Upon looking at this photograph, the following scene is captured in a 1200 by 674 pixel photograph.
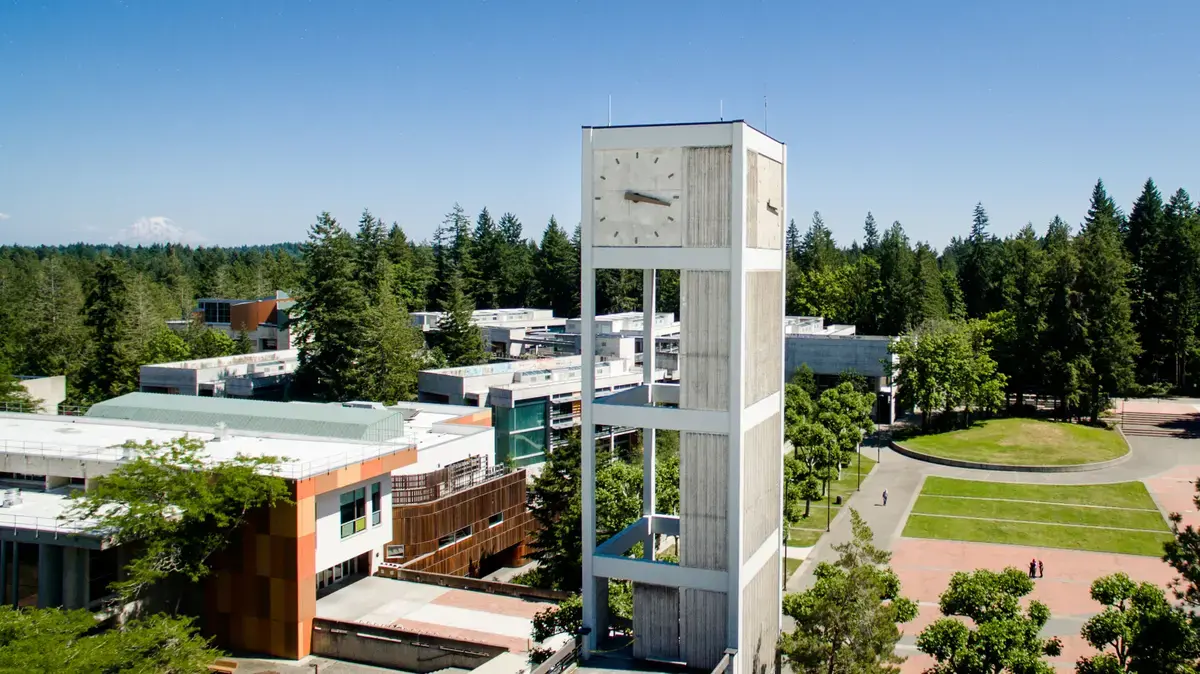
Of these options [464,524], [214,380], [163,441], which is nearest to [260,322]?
[214,380]

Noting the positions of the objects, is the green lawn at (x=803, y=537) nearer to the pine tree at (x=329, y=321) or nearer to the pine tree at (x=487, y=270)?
the pine tree at (x=329, y=321)

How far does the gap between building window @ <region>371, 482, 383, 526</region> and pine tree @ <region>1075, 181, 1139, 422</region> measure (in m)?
49.8

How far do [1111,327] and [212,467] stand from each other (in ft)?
190

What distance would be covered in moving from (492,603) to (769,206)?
15659 mm

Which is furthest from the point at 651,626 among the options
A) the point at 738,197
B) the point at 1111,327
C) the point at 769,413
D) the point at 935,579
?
the point at 1111,327

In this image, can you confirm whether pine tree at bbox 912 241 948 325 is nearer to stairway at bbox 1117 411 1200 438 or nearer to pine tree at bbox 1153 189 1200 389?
pine tree at bbox 1153 189 1200 389

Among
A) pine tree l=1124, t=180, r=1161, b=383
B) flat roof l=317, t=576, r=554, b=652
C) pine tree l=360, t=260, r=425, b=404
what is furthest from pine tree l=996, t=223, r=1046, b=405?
flat roof l=317, t=576, r=554, b=652

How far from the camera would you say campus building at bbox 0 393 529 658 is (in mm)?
26484

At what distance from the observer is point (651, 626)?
777 inches

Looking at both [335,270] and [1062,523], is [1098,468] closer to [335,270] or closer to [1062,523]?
[1062,523]

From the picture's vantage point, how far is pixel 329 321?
189 feet

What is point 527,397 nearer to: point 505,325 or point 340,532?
point 340,532

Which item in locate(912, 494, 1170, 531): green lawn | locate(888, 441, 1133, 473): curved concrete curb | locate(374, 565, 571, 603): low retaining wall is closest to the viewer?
locate(374, 565, 571, 603): low retaining wall

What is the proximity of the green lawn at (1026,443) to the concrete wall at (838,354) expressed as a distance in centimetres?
698
